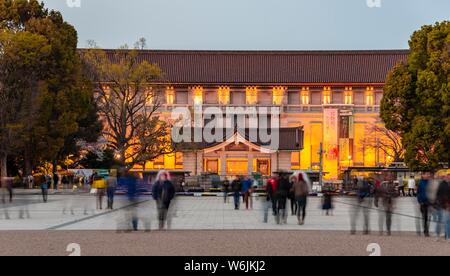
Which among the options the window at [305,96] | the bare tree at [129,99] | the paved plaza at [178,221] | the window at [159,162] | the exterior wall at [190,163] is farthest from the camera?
the window at [305,96]

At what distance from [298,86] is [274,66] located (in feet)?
12.4

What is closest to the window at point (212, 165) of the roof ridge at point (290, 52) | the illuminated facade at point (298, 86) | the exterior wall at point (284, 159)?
the exterior wall at point (284, 159)

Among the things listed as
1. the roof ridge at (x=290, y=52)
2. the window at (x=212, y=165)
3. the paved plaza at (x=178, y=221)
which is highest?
the roof ridge at (x=290, y=52)

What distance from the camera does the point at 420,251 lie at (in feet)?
57.7

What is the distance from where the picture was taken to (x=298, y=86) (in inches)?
3750

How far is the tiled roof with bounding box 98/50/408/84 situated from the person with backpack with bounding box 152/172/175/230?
234 ft

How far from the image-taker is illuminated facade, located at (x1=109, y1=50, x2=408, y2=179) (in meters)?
93.0

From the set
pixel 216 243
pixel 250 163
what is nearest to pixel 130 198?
pixel 216 243

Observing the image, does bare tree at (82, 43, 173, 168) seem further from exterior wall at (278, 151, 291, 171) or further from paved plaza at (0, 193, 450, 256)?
paved plaza at (0, 193, 450, 256)

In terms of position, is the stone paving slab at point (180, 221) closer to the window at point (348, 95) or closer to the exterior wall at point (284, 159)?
the exterior wall at point (284, 159)

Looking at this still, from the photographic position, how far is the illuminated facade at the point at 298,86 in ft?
305

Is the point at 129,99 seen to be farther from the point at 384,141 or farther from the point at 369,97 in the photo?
the point at 369,97

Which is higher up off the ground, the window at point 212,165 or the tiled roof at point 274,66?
the tiled roof at point 274,66
